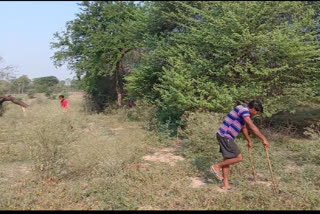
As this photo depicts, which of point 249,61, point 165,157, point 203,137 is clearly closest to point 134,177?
point 165,157

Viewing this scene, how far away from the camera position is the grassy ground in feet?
14.4

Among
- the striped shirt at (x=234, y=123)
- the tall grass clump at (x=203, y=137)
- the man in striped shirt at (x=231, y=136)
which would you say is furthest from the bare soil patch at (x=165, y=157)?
the striped shirt at (x=234, y=123)

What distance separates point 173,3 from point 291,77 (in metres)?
6.39

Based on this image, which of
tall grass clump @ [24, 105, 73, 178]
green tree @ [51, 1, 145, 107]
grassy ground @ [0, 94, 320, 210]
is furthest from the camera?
green tree @ [51, 1, 145, 107]

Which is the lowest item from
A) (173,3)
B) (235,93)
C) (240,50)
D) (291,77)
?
(235,93)

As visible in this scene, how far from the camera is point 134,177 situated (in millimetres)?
5520

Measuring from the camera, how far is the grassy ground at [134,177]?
4.40 m

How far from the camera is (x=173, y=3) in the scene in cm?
1308

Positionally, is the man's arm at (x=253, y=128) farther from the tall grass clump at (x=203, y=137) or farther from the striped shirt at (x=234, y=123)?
the tall grass clump at (x=203, y=137)

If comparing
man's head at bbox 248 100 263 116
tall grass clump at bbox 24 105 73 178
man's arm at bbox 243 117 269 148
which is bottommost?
tall grass clump at bbox 24 105 73 178

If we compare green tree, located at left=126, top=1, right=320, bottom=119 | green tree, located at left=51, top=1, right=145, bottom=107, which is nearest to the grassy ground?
green tree, located at left=126, top=1, right=320, bottom=119

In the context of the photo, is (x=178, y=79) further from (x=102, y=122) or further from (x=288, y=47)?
(x=102, y=122)

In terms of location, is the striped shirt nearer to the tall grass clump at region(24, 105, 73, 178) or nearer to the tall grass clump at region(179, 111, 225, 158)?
the tall grass clump at region(179, 111, 225, 158)

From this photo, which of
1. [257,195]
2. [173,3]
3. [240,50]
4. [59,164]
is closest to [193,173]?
[257,195]
